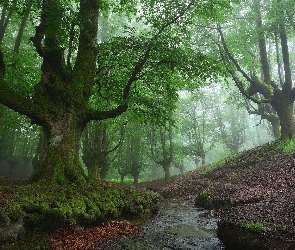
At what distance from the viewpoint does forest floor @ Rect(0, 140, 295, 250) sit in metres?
5.96

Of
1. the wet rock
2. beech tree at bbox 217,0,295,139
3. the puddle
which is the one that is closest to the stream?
the puddle

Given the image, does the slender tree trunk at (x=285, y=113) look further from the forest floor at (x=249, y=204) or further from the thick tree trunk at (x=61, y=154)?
the thick tree trunk at (x=61, y=154)

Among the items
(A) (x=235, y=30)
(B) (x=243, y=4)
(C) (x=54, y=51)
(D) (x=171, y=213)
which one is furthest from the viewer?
(A) (x=235, y=30)

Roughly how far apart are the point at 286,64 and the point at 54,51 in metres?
17.4

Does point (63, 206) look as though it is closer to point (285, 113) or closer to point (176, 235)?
point (176, 235)

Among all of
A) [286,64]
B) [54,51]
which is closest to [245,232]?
[54,51]

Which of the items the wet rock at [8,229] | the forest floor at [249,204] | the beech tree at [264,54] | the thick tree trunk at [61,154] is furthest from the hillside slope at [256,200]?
the thick tree trunk at [61,154]

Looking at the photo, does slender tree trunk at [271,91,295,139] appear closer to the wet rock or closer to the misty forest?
the misty forest

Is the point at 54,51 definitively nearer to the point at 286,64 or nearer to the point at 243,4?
the point at 286,64

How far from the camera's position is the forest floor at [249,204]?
5.96 metres

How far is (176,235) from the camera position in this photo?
7766 mm

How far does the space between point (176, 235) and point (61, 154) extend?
189 inches

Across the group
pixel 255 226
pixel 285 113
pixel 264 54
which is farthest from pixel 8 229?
pixel 264 54

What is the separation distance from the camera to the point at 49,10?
8.85 meters
